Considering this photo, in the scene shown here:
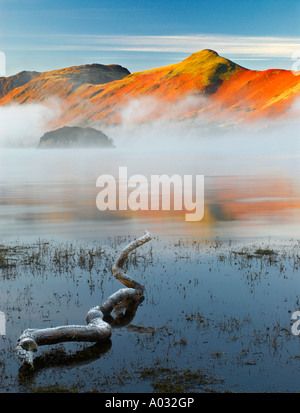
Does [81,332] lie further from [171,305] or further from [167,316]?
[171,305]

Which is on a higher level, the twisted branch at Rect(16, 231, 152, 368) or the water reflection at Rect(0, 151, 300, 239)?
the water reflection at Rect(0, 151, 300, 239)

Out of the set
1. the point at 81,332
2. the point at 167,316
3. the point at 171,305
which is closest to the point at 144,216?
the point at 171,305

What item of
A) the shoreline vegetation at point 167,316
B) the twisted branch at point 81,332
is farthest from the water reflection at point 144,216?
the twisted branch at point 81,332

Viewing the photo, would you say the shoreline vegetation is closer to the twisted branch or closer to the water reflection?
the twisted branch

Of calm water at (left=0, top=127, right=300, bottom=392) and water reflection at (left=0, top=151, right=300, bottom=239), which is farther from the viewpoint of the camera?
water reflection at (left=0, top=151, right=300, bottom=239)

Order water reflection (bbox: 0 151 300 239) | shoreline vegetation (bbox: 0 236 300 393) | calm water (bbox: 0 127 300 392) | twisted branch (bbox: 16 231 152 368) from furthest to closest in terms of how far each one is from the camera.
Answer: water reflection (bbox: 0 151 300 239) < twisted branch (bbox: 16 231 152 368) < calm water (bbox: 0 127 300 392) < shoreline vegetation (bbox: 0 236 300 393)

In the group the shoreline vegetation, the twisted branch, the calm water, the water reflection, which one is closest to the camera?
the shoreline vegetation

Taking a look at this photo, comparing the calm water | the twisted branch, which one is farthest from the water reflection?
the twisted branch

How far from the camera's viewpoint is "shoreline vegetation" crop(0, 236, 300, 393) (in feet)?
37.5

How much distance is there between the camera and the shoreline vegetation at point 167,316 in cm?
1143

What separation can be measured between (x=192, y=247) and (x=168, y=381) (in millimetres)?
13501

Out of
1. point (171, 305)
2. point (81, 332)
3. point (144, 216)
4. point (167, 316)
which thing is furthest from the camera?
point (144, 216)

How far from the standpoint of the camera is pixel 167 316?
15203 millimetres

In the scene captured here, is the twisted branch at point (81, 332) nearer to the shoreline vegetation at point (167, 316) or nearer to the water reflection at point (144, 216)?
the shoreline vegetation at point (167, 316)
